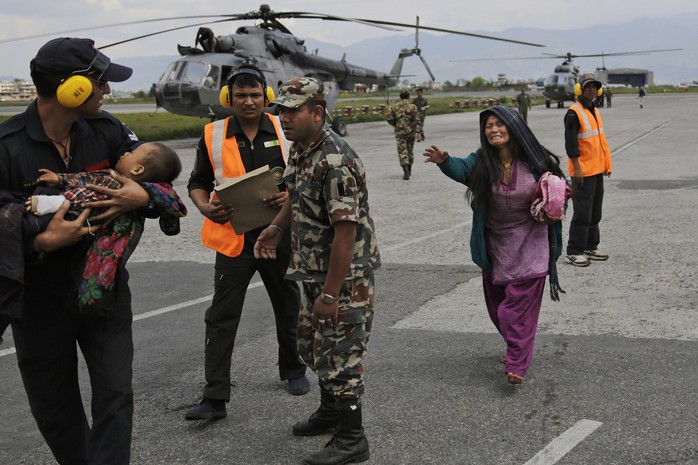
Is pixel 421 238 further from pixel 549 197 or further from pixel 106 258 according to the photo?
pixel 106 258

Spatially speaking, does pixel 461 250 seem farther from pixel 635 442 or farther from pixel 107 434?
pixel 107 434

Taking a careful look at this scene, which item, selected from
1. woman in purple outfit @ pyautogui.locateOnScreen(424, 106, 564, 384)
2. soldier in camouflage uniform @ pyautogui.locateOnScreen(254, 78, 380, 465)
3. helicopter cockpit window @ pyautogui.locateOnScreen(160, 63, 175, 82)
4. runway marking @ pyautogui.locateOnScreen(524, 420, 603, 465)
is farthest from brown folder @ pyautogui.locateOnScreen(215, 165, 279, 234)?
helicopter cockpit window @ pyautogui.locateOnScreen(160, 63, 175, 82)

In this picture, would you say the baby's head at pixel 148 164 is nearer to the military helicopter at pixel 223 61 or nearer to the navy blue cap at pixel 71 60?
the navy blue cap at pixel 71 60

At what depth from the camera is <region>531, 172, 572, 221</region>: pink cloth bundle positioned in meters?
4.77

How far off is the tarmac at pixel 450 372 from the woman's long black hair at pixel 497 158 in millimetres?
1218

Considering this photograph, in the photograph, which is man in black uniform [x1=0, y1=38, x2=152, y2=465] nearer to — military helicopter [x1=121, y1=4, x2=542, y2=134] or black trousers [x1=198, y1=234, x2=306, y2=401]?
black trousers [x1=198, y1=234, x2=306, y2=401]


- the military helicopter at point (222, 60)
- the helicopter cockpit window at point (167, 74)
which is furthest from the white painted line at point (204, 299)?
the helicopter cockpit window at point (167, 74)

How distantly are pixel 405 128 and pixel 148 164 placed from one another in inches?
548

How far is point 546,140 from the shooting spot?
25.9 m

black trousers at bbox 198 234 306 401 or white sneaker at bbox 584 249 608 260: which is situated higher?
black trousers at bbox 198 234 306 401

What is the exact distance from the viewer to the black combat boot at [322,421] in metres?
4.25

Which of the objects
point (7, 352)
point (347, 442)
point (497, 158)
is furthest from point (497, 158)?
point (7, 352)

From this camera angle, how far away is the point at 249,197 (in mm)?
4426

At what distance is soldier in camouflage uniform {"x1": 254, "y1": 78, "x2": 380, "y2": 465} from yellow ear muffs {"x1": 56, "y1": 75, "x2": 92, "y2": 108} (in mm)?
972
